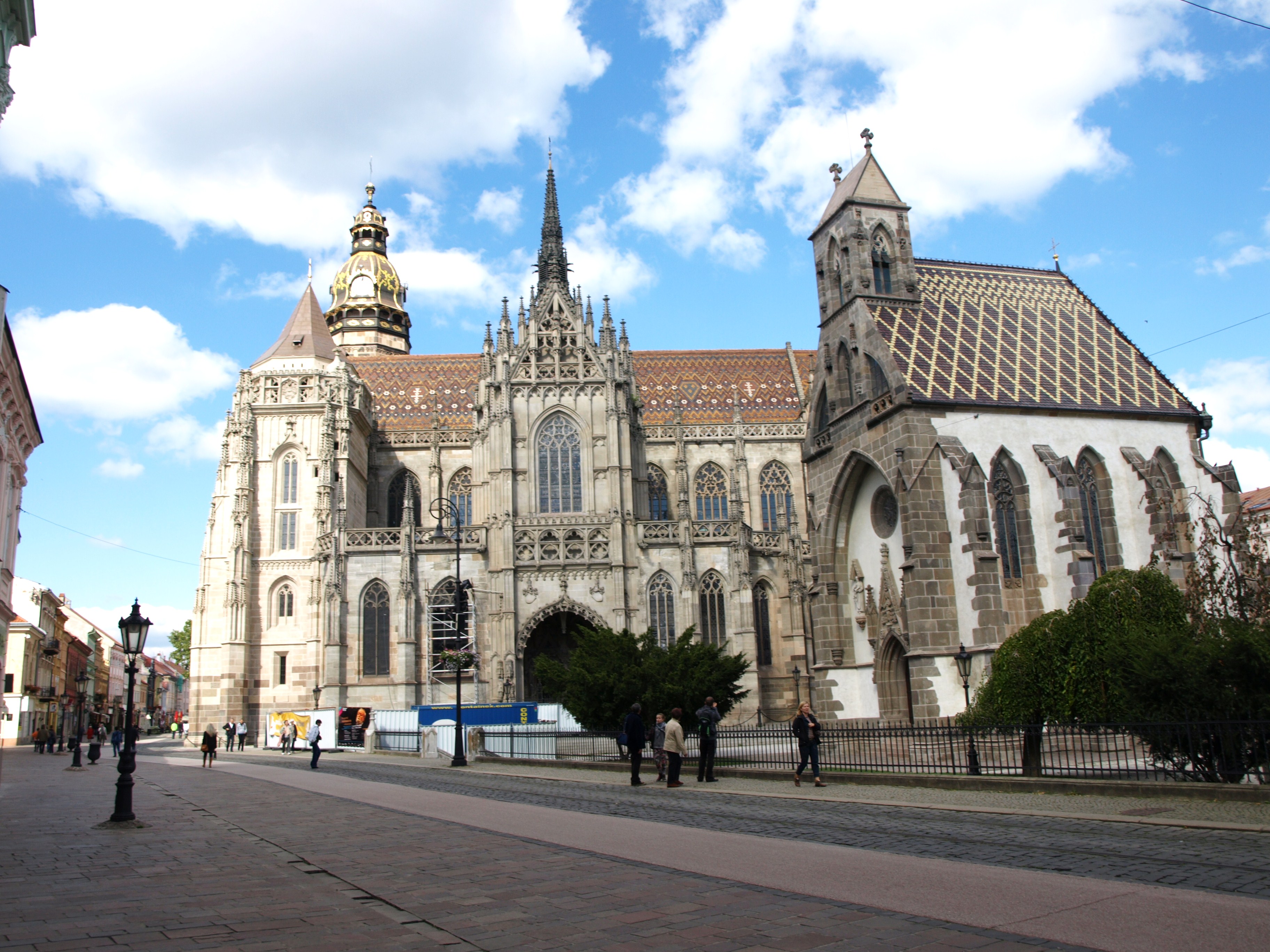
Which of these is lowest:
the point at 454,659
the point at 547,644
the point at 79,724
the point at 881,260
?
the point at 79,724

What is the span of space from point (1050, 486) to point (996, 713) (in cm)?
1087

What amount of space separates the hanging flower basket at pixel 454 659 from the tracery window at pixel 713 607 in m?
9.60

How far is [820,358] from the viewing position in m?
34.8

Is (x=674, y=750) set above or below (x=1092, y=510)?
below

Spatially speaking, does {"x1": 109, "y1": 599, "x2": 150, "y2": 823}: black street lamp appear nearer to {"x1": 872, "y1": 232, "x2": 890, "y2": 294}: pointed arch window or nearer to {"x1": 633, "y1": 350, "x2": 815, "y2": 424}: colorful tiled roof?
{"x1": 872, "y1": 232, "x2": 890, "y2": 294}: pointed arch window

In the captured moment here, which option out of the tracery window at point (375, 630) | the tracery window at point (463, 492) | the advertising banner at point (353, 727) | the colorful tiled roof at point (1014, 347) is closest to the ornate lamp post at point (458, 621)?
the tracery window at point (463, 492)

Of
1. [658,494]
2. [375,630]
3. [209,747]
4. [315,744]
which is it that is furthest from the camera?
[658,494]

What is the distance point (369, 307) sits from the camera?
75062 mm

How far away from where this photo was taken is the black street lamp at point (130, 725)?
42.7 ft

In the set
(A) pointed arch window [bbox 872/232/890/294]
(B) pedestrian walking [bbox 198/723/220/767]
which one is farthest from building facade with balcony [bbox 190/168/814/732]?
(A) pointed arch window [bbox 872/232/890/294]

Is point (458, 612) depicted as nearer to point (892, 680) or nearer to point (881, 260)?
point (892, 680)

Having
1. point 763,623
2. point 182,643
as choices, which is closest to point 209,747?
point 763,623

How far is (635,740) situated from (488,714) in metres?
18.5

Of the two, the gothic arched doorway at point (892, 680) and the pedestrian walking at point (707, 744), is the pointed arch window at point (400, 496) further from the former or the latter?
the pedestrian walking at point (707, 744)
